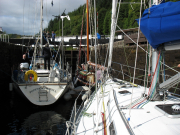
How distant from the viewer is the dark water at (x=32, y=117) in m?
6.37

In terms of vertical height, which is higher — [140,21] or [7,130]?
[140,21]

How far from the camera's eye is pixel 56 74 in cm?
962

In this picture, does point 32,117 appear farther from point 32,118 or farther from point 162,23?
point 162,23

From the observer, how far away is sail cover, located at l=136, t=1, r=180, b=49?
9.03 ft

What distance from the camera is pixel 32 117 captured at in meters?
7.60

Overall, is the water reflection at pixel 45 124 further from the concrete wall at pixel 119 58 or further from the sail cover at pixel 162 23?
the sail cover at pixel 162 23

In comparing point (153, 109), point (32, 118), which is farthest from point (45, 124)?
point (153, 109)

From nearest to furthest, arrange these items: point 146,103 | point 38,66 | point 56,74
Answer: point 146,103 < point 56,74 < point 38,66

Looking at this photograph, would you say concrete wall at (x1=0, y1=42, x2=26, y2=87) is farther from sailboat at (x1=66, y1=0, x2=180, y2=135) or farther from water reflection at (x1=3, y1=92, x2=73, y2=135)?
sailboat at (x1=66, y1=0, x2=180, y2=135)

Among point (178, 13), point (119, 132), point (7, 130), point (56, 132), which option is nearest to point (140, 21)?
point (178, 13)

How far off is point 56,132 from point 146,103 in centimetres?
376

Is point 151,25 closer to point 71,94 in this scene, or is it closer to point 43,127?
point 43,127

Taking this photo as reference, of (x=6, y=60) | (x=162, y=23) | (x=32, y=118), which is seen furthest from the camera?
(x=6, y=60)

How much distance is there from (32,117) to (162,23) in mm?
6520
